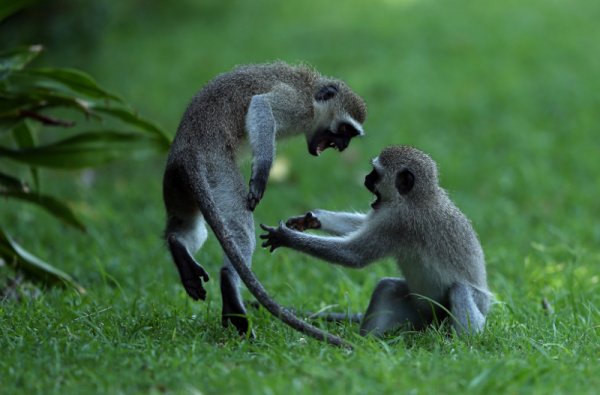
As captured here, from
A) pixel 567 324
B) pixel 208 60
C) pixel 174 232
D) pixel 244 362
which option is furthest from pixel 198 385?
pixel 208 60

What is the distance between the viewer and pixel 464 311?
5.45 meters

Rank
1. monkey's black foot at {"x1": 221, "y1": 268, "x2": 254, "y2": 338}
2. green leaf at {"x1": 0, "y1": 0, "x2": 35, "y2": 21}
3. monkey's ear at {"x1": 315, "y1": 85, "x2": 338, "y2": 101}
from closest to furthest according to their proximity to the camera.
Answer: monkey's black foot at {"x1": 221, "y1": 268, "x2": 254, "y2": 338}
monkey's ear at {"x1": 315, "y1": 85, "x2": 338, "y2": 101}
green leaf at {"x1": 0, "y1": 0, "x2": 35, "y2": 21}

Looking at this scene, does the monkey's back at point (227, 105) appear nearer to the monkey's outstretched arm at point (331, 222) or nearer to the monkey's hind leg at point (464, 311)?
the monkey's outstretched arm at point (331, 222)

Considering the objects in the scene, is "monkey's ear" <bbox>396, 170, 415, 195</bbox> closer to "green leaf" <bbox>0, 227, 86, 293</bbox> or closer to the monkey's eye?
the monkey's eye

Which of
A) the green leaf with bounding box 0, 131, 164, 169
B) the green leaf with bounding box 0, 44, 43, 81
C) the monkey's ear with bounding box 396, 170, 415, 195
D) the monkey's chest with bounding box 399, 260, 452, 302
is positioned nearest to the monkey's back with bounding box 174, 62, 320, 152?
the monkey's ear with bounding box 396, 170, 415, 195

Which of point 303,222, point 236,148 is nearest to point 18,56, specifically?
point 236,148

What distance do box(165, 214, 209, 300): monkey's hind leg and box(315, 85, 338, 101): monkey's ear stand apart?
1136 mm

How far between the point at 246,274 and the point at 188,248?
83 centimetres

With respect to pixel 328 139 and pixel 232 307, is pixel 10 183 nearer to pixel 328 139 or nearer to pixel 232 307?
pixel 328 139

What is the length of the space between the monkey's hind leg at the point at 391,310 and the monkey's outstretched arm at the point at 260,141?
3.34 ft

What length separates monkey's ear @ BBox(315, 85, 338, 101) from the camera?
6082 mm

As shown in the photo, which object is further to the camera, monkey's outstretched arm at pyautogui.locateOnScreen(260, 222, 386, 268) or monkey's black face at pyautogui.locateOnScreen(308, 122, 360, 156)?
monkey's black face at pyautogui.locateOnScreen(308, 122, 360, 156)

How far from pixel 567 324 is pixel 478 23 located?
12.5 meters

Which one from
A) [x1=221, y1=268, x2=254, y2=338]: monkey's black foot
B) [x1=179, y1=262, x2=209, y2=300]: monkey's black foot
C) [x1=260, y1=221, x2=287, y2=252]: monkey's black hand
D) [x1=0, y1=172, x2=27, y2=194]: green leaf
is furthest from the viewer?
[x1=0, y1=172, x2=27, y2=194]: green leaf
